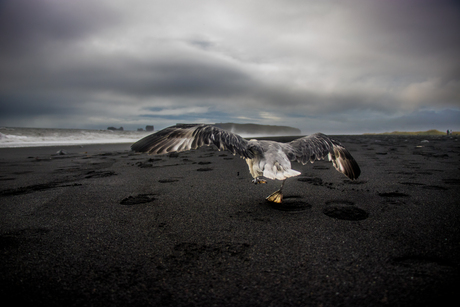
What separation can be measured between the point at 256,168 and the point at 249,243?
6.69 feet

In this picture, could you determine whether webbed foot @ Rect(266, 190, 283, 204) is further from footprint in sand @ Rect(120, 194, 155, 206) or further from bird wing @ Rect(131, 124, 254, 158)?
footprint in sand @ Rect(120, 194, 155, 206)

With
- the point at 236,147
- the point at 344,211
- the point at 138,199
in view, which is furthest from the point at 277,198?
the point at 138,199

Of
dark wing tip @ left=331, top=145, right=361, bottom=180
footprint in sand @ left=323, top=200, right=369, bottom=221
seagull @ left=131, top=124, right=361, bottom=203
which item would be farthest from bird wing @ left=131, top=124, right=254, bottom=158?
dark wing tip @ left=331, top=145, right=361, bottom=180

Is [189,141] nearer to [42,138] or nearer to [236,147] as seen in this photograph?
[236,147]

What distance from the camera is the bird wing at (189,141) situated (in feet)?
12.7

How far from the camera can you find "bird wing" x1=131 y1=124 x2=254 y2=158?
3.88 meters

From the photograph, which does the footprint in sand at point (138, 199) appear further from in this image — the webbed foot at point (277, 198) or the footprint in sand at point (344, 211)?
the footprint in sand at point (344, 211)

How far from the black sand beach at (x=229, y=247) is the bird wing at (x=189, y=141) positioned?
99 centimetres

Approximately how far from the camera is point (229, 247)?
234cm

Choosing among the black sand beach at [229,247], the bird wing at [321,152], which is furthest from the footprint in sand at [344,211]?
the bird wing at [321,152]

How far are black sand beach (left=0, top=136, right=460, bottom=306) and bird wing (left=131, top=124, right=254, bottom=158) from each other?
995mm

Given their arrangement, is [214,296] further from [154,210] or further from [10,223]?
[10,223]

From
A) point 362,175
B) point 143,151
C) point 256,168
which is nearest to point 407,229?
point 256,168

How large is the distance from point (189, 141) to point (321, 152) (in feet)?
10.2
